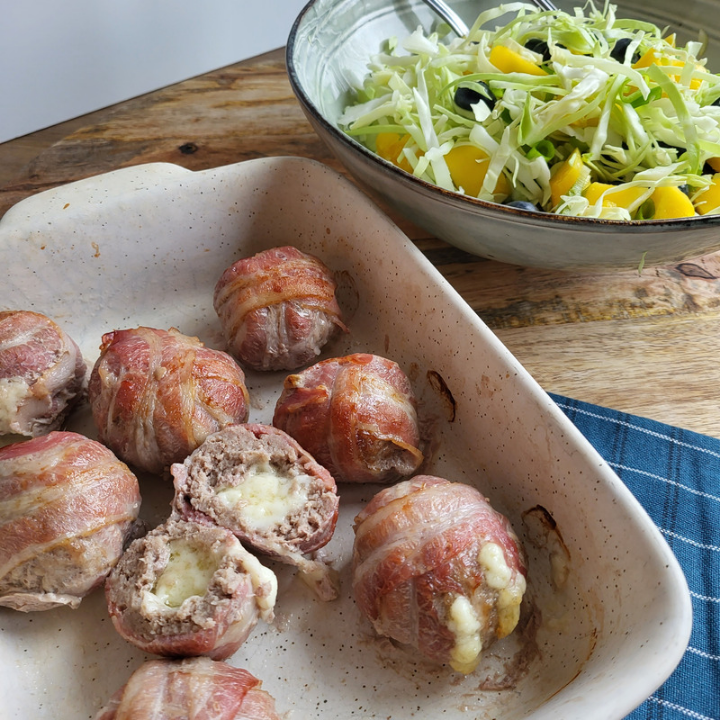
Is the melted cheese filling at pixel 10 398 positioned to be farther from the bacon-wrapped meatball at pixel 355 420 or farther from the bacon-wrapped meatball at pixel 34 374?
the bacon-wrapped meatball at pixel 355 420

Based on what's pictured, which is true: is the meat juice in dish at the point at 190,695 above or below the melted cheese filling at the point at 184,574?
below

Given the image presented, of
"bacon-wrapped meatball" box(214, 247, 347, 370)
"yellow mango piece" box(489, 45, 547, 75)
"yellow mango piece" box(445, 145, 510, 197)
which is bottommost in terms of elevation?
"bacon-wrapped meatball" box(214, 247, 347, 370)

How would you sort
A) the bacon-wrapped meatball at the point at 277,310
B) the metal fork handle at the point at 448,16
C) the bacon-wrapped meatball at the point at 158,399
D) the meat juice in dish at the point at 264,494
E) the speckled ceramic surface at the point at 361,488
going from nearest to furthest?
the speckled ceramic surface at the point at 361,488
the meat juice in dish at the point at 264,494
the bacon-wrapped meatball at the point at 158,399
the bacon-wrapped meatball at the point at 277,310
the metal fork handle at the point at 448,16

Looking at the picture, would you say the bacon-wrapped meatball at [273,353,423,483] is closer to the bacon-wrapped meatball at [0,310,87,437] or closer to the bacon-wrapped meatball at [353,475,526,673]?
the bacon-wrapped meatball at [353,475,526,673]

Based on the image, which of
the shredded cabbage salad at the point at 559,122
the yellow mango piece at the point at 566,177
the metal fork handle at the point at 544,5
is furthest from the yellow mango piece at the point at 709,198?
the metal fork handle at the point at 544,5

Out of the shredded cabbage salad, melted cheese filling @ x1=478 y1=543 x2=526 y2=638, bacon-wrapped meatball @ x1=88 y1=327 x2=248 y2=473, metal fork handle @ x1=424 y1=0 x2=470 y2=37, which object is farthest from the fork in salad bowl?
melted cheese filling @ x1=478 y1=543 x2=526 y2=638

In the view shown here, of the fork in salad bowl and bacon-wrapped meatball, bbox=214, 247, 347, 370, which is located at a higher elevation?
the fork in salad bowl
